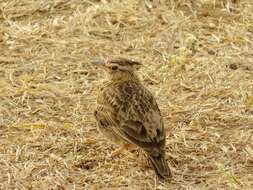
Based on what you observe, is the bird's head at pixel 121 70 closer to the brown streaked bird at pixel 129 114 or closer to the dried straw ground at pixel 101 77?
the brown streaked bird at pixel 129 114

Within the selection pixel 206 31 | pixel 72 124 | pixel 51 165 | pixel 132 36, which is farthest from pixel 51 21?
pixel 51 165

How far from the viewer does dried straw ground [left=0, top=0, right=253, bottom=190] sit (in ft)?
26.1

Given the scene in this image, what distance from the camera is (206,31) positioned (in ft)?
35.6

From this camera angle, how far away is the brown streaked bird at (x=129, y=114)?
7.68 metres

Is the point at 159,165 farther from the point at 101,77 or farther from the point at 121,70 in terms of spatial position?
the point at 101,77

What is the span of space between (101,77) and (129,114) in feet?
6.15

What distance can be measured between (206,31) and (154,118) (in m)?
3.12

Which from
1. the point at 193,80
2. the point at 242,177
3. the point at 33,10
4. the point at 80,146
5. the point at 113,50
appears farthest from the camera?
the point at 33,10

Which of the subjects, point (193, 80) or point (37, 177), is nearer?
point (37, 177)

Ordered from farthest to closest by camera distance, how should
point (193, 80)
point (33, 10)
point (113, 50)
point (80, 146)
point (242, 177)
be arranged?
1. point (33, 10)
2. point (113, 50)
3. point (193, 80)
4. point (80, 146)
5. point (242, 177)

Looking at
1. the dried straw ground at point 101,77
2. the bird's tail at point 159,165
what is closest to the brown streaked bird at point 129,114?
the bird's tail at point 159,165

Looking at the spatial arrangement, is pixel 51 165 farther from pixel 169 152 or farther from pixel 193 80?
pixel 193 80

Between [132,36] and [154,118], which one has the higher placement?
[154,118]

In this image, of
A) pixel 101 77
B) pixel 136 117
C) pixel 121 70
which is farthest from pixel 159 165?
pixel 101 77
